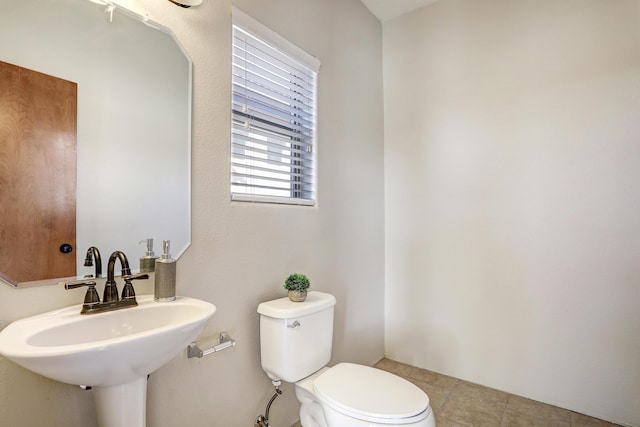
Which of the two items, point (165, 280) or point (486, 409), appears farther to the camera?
point (486, 409)

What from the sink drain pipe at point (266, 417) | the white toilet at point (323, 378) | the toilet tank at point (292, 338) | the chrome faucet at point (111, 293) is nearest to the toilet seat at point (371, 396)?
the white toilet at point (323, 378)

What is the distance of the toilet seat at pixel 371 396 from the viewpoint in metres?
1.10

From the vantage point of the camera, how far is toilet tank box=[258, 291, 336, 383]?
4.54 ft

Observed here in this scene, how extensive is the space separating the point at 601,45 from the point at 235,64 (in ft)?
6.79

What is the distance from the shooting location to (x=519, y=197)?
6.64 feet

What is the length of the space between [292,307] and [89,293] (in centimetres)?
76

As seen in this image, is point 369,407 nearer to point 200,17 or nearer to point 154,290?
A: point 154,290

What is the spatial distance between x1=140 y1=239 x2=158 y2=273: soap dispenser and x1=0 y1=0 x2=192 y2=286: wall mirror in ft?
0.06

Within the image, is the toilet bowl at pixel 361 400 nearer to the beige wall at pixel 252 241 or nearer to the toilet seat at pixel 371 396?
the toilet seat at pixel 371 396

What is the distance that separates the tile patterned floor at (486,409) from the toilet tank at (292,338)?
0.54m

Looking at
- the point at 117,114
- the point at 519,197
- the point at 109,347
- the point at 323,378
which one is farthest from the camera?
the point at 519,197

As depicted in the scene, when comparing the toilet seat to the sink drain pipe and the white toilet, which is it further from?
the sink drain pipe

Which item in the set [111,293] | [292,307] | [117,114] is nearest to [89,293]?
[111,293]

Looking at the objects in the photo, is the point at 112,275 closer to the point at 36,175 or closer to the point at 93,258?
the point at 93,258
